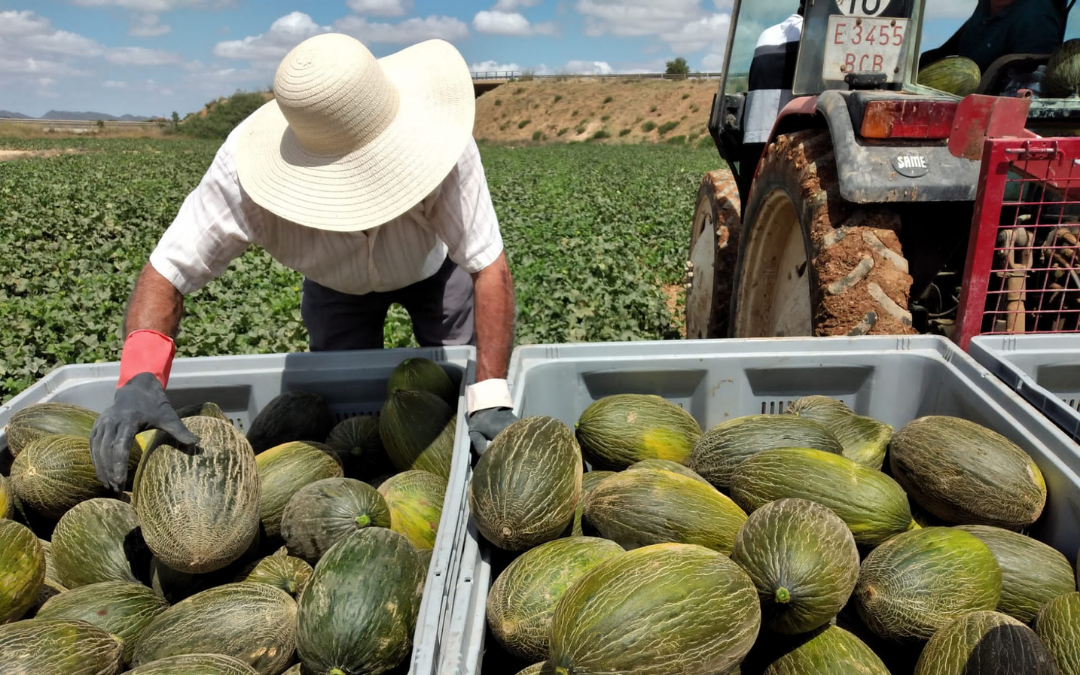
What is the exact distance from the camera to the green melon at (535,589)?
174cm

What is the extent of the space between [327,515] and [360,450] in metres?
0.58

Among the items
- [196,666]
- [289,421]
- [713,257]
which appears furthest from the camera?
[713,257]

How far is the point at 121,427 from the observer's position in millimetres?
2289

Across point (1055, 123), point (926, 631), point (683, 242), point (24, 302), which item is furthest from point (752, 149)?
point (24, 302)

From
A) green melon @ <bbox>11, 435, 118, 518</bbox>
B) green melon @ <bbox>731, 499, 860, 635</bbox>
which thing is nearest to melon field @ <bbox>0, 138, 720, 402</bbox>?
green melon @ <bbox>11, 435, 118, 518</bbox>

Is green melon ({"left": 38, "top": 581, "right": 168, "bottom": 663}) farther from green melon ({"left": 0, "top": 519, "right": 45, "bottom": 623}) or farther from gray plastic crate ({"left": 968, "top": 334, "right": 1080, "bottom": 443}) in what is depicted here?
gray plastic crate ({"left": 968, "top": 334, "right": 1080, "bottom": 443})

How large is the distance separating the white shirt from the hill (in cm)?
5023

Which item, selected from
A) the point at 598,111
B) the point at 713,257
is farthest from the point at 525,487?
the point at 598,111

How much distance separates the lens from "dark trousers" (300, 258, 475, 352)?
150 inches

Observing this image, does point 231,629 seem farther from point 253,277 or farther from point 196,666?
point 253,277

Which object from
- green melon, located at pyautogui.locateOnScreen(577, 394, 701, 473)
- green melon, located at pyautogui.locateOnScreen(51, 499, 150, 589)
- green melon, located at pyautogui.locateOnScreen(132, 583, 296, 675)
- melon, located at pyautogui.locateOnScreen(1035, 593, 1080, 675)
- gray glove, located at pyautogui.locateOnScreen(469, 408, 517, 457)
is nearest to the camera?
melon, located at pyautogui.locateOnScreen(1035, 593, 1080, 675)

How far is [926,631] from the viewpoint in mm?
1767

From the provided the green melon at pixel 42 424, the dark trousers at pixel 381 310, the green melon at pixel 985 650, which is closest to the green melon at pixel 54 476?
the green melon at pixel 42 424

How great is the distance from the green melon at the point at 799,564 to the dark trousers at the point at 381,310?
238 centimetres
